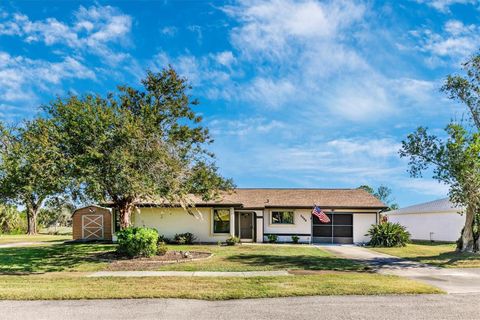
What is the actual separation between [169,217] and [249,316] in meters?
19.6

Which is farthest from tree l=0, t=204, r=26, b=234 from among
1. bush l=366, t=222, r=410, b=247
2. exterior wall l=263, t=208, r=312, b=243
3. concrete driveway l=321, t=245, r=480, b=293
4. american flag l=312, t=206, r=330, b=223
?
concrete driveway l=321, t=245, r=480, b=293

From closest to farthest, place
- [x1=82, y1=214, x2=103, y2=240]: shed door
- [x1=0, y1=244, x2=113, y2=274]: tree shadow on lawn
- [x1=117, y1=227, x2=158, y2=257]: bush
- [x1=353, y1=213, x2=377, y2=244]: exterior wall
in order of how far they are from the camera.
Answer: [x1=0, y1=244, x2=113, y2=274]: tree shadow on lawn
[x1=117, y1=227, x2=158, y2=257]: bush
[x1=353, y1=213, x2=377, y2=244]: exterior wall
[x1=82, y1=214, x2=103, y2=240]: shed door

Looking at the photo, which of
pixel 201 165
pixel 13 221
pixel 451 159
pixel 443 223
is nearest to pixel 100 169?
pixel 201 165

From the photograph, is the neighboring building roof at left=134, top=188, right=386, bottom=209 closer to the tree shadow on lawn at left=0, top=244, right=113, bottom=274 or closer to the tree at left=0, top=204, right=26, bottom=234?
the tree shadow on lawn at left=0, top=244, right=113, bottom=274

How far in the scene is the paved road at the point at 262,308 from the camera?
7.98 metres

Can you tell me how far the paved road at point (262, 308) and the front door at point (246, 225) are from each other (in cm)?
1917

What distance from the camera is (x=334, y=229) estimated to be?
29031 mm

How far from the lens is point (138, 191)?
15.9 m

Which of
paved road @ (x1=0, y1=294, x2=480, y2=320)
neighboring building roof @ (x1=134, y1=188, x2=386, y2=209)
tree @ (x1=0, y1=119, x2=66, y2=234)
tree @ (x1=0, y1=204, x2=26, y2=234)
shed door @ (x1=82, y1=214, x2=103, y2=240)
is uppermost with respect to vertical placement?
tree @ (x1=0, y1=119, x2=66, y2=234)

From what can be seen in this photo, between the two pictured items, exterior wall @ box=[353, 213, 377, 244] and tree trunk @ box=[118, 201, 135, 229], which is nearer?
tree trunk @ box=[118, 201, 135, 229]

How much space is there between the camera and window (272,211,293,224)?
28.6 meters

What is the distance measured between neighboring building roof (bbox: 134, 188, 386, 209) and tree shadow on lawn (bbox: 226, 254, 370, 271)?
28.1 feet

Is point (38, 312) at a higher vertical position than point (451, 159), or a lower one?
lower

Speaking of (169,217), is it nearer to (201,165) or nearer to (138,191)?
(201,165)
